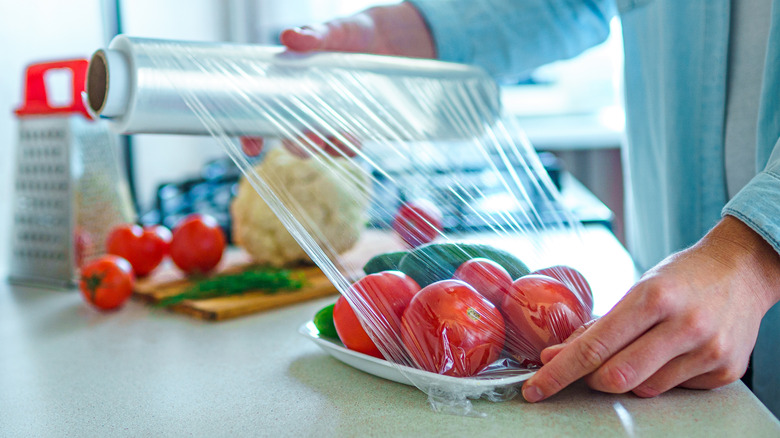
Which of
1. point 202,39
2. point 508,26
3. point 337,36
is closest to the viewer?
point 337,36

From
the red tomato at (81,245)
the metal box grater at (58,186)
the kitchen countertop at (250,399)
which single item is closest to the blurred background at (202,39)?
the metal box grater at (58,186)

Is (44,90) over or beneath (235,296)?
over

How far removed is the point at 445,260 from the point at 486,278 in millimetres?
39

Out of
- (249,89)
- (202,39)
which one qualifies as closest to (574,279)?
(249,89)

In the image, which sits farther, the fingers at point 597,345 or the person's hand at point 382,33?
the person's hand at point 382,33

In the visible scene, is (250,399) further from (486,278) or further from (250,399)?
(486,278)

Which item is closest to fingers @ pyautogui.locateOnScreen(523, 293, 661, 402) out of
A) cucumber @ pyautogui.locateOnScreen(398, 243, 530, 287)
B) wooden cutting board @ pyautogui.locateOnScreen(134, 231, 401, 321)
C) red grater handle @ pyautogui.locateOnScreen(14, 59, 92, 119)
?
cucumber @ pyautogui.locateOnScreen(398, 243, 530, 287)

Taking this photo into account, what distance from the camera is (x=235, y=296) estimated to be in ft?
2.81

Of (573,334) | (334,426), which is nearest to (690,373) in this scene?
(573,334)

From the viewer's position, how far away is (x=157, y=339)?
721mm

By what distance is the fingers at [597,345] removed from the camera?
435 mm

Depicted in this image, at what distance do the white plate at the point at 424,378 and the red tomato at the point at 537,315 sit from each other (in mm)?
22

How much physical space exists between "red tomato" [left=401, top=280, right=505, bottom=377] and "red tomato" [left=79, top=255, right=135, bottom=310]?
498 mm

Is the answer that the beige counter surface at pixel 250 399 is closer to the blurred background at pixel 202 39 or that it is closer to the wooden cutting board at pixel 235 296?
the wooden cutting board at pixel 235 296
